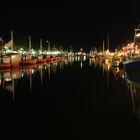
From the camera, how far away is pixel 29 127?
10227 millimetres

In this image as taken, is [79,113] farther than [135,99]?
No

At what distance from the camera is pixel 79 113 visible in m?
12.5

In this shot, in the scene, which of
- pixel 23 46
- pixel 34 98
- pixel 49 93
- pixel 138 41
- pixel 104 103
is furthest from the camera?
pixel 23 46

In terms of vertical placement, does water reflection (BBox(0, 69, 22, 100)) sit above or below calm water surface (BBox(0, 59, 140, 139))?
below

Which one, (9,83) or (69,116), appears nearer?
A: (69,116)

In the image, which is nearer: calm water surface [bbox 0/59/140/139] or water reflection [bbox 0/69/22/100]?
calm water surface [bbox 0/59/140/139]

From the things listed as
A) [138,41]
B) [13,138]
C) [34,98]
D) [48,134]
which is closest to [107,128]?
[48,134]

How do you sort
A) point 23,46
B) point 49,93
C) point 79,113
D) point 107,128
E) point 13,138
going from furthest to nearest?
1. point 23,46
2. point 49,93
3. point 79,113
4. point 107,128
5. point 13,138

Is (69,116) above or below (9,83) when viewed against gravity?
above

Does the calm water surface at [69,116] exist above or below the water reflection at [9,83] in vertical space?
above

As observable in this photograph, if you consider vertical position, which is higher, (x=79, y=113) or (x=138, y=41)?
(x=138, y=41)

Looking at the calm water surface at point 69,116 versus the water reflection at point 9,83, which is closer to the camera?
the calm water surface at point 69,116

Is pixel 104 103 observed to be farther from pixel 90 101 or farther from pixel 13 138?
pixel 13 138

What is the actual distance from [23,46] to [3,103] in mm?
87296
